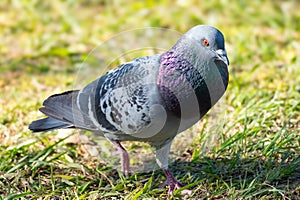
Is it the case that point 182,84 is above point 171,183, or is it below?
above

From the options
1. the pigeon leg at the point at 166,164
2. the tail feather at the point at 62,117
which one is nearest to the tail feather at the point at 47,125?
the tail feather at the point at 62,117

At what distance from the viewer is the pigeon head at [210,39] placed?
3.72 meters

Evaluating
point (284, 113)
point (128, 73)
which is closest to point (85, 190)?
point (128, 73)

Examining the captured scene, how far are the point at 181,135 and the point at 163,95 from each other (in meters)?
1.17

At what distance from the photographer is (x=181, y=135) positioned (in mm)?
4895

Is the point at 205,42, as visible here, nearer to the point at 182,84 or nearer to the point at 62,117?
the point at 182,84

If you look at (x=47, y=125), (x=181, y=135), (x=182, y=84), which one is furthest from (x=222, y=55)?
(x=47, y=125)

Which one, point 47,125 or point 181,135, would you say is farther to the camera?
point 181,135

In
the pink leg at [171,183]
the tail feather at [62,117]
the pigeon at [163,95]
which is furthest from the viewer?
the tail feather at [62,117]

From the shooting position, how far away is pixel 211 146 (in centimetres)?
471

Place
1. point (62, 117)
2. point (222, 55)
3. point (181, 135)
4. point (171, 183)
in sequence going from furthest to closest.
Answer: point (181, 135) → point (62, 117) → point (171, 183) → point (222, 55)

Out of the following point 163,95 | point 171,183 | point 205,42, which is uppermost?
point 205,42

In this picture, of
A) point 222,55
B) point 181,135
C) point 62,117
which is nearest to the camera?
point 222,55

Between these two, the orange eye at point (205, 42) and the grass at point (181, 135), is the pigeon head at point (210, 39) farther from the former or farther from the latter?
the grass at point (181, 135)
